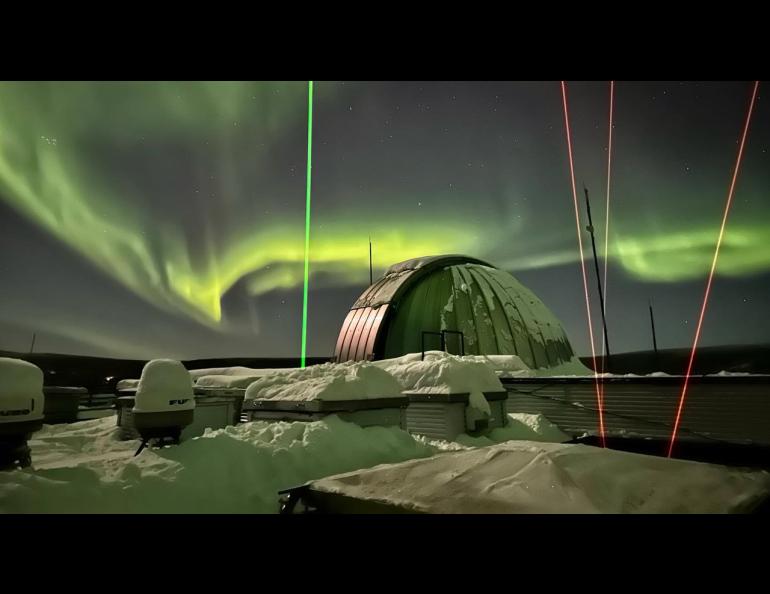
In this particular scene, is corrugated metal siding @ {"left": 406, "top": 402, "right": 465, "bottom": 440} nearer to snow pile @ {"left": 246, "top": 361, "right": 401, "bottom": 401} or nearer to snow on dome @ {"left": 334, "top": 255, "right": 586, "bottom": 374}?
snow pile @ {"left": 246, "top": 361, "right": 401, "bottom": 401}

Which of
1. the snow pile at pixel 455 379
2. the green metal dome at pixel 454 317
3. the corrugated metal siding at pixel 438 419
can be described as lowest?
the corrugated metal siding at pixel 438 419

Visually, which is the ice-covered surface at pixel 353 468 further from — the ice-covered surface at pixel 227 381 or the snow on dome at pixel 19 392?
the ice-covered surface at pixel 227 381

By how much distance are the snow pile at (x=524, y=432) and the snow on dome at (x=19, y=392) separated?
8.96 meters

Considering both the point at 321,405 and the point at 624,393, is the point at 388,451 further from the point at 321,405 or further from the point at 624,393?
the point at 624,393

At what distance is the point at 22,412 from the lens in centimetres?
611

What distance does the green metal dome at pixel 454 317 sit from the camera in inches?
796

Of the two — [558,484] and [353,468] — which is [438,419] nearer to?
[353,468]

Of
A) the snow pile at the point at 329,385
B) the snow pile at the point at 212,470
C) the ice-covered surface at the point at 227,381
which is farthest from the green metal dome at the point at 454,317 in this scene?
the snow pile at the point at 212,470

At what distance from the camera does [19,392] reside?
20.0 feet

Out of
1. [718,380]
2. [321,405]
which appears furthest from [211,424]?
[718,380]

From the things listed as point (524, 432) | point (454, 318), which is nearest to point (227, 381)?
point (454, 318)

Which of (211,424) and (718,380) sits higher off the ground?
(718,380)

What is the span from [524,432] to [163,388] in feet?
32.9

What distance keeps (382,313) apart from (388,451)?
543 inches
